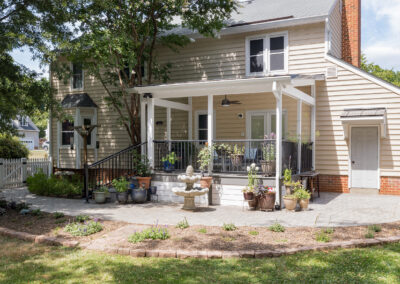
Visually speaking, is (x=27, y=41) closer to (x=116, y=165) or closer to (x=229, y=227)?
(x=116, y=165)

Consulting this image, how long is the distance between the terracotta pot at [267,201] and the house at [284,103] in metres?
0.59

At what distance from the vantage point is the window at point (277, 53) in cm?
1246

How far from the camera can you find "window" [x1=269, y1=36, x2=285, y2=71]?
40.9ft

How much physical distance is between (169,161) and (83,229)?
4.12 meters

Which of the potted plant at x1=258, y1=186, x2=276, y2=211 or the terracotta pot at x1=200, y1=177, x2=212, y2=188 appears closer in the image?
the potted plant at x1=258, y1=186, x2=276, y2=211

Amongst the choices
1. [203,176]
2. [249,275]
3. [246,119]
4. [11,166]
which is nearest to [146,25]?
[246,119]

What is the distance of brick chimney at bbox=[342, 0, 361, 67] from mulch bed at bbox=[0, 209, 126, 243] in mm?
11580

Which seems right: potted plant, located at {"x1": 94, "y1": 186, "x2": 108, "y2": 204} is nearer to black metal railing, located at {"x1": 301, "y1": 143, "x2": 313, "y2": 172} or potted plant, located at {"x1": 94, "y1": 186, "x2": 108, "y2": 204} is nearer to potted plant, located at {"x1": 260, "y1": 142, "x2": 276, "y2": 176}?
potted plant, located at {"x1": 260, "y1": 142, "x2": 276, "y2": 176}

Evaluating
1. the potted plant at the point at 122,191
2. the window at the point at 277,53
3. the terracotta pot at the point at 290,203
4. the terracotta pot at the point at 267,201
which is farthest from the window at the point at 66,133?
the terracotta pot at the point at 290,203

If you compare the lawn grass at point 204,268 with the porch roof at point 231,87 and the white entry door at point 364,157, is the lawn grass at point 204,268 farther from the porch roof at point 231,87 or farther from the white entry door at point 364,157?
the white entry door at point 364,157

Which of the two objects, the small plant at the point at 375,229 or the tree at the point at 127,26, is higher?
the tree at the point at 127,26

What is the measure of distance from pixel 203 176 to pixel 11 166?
8533 mm

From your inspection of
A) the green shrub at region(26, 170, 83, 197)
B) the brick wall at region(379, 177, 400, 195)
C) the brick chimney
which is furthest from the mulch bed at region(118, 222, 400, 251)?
the brick chimney

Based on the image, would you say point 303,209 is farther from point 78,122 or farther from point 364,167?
point 78,122
